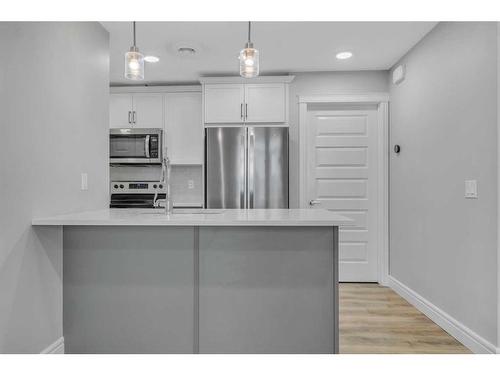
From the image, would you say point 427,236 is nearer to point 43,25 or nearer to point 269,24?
point 269,24

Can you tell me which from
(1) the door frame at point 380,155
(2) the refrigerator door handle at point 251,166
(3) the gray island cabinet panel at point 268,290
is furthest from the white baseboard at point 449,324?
(2) the refrigerator door handle at point 251,166

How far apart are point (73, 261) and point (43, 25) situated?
130 centimetres

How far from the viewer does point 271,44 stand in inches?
121

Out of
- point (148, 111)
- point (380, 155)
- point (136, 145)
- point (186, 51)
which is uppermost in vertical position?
point (186, 51)

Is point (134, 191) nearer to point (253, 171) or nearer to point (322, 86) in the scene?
point (253, 171)

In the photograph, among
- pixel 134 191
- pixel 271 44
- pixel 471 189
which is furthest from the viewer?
A: pixel 134 191

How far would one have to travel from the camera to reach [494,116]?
6.59 feet

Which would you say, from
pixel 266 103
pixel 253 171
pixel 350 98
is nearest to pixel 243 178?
pixel 253 171

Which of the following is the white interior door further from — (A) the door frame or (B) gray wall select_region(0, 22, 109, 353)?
(B) gray wall select_region(0, 22, 109, 353)

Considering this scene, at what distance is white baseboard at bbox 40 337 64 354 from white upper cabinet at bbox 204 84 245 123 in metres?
2.49

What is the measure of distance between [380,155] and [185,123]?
7.36ft

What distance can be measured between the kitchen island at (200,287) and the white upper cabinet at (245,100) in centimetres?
209

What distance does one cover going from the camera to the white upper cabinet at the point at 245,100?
3.74 m

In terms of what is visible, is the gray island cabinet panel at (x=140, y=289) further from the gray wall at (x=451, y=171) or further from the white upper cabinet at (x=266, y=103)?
the white upper cabinet at (x=266, y=103)
